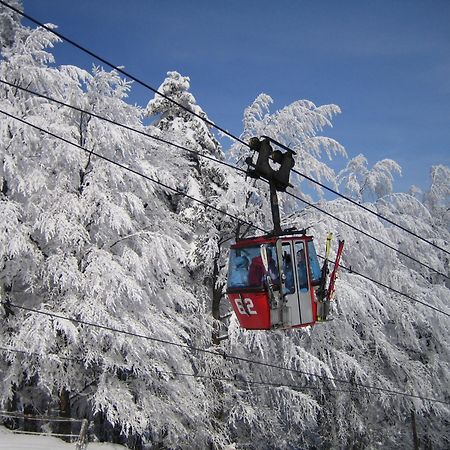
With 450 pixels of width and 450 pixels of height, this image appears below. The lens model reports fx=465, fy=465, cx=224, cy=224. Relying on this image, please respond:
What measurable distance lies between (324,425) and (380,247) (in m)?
5.99

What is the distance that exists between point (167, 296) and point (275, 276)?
238 inches

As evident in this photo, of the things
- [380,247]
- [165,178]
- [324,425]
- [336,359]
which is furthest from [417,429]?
[165,178]

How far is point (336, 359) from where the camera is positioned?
13352 mm

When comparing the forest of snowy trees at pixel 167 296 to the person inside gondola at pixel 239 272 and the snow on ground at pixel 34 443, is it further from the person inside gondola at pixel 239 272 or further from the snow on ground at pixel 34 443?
the person inside gondola at pixel 239 272

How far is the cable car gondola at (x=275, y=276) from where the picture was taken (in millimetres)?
6855

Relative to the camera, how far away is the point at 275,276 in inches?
283

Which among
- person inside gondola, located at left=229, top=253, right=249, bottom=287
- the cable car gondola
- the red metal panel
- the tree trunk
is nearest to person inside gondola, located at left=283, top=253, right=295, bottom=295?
the cable car gondola

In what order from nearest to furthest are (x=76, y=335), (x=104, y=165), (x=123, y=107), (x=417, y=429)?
(x=76, y=335)
(x=104, y=165)
(x=123, y=107)
(x=417, y=429)

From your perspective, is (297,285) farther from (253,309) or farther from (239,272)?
(239,272)

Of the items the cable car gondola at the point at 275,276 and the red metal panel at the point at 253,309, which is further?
the red metal panel at the point at 253,309

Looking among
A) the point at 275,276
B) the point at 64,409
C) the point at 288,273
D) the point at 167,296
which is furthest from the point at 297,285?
the point at 64,409

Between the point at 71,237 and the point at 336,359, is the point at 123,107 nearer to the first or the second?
the point at 71,237

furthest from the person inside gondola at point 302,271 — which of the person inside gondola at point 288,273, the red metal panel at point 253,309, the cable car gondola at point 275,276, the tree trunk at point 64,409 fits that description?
the tree trunk at point 64,409

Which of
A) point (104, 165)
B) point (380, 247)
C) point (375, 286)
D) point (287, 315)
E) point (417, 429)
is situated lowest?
point (417, 429)
